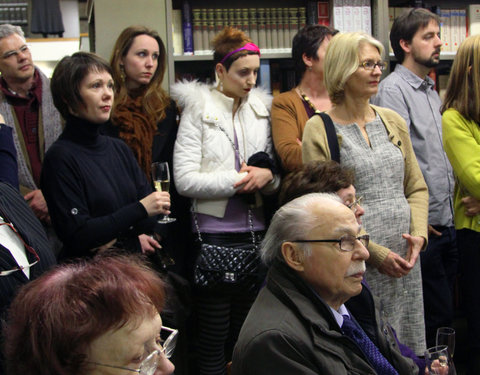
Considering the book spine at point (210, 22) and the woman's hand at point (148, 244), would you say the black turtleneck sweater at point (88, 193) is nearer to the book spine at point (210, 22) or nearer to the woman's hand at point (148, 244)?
the woman's hand at point (148, 244)

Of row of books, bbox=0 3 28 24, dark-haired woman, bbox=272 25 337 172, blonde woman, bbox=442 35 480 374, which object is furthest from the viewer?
row of books, bbox=0 3 28 24

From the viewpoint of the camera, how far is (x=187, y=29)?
146 inches

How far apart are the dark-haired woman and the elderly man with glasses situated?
1.06 metres

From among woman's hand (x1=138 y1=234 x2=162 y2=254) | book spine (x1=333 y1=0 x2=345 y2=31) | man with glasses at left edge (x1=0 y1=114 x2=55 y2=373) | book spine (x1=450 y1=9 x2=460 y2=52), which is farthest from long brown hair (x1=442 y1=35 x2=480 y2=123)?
man with glasses at left edge (x1=0 y1=114 x2=55 y2=373)

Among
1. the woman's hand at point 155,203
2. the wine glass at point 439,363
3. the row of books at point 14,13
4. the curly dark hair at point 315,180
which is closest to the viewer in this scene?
the wine glass at point 439,363

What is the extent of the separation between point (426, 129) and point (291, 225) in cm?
167

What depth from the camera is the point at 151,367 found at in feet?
4.10

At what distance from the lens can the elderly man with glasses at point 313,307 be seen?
5.41 feet

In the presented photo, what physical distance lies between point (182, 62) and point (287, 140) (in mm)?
1037

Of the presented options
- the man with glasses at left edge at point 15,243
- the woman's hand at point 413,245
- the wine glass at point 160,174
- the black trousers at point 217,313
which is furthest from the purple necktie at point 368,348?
the black trousers at point 217,313

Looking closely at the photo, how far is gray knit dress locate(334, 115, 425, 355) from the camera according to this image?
2.58 meters

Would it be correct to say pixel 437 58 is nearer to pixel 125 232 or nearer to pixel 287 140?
pixel 287 140

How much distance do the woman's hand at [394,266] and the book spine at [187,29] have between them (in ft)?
5.89

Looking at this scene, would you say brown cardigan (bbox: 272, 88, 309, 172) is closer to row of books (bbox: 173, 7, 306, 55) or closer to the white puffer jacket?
the white puffer jacket
